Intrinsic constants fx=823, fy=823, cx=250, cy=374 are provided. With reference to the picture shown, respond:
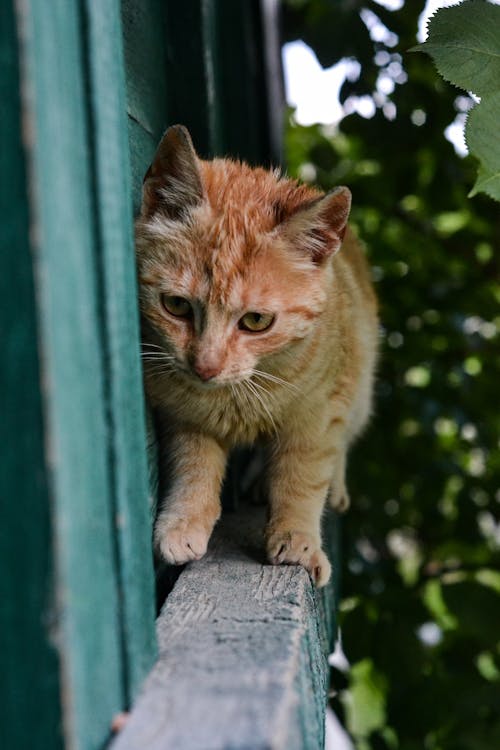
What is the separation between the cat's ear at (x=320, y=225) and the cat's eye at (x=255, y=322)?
16 centimetres

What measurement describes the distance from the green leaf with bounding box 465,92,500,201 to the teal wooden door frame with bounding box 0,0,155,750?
0.46 m

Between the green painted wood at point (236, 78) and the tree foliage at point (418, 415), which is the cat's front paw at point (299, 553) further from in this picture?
the green painted wood at point (236, 78)

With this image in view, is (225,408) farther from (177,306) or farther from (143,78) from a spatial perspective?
(143,78)

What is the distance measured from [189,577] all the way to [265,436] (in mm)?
485

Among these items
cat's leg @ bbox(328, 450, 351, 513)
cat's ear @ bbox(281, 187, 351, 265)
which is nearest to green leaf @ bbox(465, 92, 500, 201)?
cat's ear @ bbox(281, 187, 351, 265)

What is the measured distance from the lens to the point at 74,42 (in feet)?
2.45

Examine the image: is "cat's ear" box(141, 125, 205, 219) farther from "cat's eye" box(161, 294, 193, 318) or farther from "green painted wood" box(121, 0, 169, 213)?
"cat's eye" box(161, 294, 193, 318)

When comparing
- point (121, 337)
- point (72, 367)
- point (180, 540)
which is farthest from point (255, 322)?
point (72, 367)

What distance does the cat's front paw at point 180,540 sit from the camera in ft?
4.26

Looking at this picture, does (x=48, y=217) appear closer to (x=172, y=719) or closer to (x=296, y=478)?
(x=172, y=719)

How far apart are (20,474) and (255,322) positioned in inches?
31.4

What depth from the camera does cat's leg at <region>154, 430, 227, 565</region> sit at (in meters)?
1.31

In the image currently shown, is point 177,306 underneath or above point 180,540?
above

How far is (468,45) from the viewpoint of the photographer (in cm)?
111
